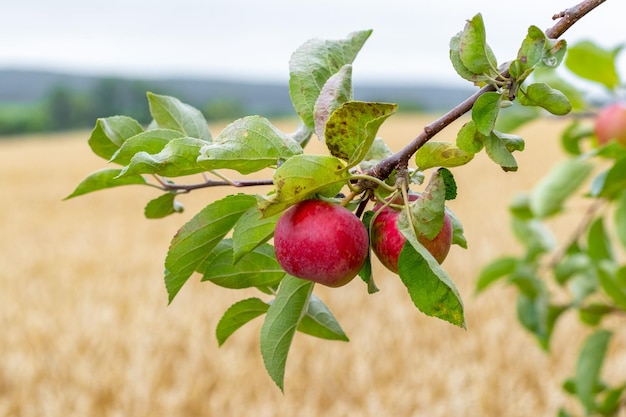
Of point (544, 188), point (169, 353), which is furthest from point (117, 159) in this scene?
point (169, 353)

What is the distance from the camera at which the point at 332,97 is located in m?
0.37

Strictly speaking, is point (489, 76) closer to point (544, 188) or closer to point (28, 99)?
point (544, 188)

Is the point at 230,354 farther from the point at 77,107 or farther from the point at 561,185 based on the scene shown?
the point at 77,107

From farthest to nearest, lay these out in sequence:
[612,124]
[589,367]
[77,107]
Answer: [77,107]
[589,367]
[612,124]

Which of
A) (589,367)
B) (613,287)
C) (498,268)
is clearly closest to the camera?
(613,287)

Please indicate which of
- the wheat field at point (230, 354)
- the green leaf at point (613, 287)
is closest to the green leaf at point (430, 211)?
the green leaf at point (613, 287)

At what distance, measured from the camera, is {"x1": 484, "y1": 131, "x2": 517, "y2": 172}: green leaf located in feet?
1.14

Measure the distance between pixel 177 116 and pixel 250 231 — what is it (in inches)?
5.1

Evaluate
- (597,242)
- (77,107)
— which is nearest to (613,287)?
(597,242)

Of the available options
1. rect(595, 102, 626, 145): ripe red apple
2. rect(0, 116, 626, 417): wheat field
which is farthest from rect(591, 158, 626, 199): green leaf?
rect(0, 116, 626, 417): wheat field

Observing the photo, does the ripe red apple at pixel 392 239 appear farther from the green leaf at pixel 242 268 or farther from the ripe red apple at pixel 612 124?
the ripe red apple at pixel 612 124

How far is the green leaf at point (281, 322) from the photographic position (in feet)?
1.27

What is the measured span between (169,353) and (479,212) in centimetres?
389

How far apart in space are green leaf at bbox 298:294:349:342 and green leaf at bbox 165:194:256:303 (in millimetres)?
101
